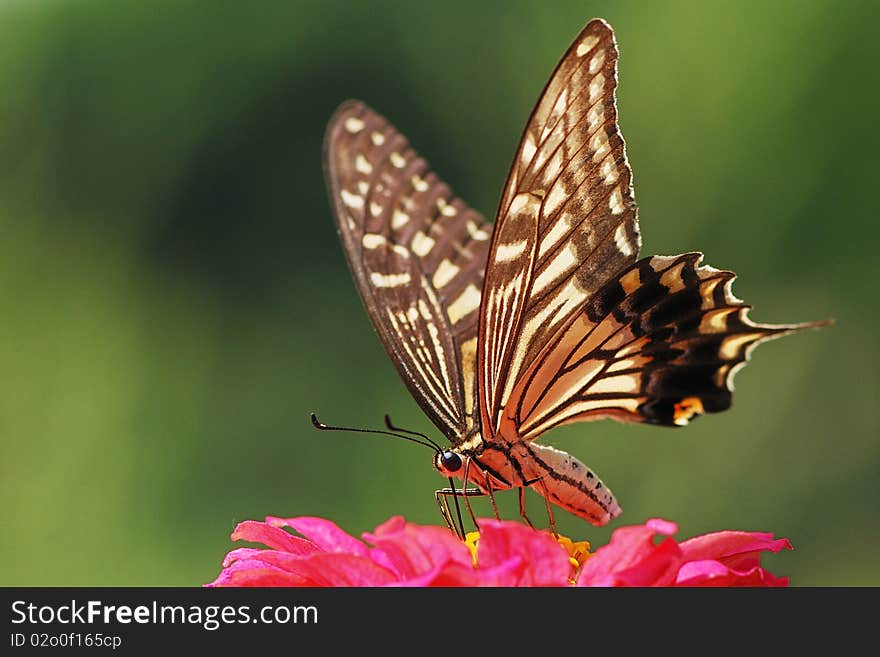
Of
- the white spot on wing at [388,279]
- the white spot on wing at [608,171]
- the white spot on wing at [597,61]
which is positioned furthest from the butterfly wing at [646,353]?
the white spot on wing at [388,279]

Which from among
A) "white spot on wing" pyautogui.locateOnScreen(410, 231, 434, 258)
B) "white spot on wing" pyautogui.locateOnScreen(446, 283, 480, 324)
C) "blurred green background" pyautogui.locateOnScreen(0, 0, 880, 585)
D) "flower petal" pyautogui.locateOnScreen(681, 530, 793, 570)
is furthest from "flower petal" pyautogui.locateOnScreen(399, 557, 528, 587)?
"blurred green background" pyautogui.locateOnScreen(0, 0, 880, 585)

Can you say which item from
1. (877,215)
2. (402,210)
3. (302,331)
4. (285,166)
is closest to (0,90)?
(285,166)

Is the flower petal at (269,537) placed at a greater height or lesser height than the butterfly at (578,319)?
lesser

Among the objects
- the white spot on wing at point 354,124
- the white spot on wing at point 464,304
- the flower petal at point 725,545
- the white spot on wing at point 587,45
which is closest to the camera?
the flower petal at point 725,545

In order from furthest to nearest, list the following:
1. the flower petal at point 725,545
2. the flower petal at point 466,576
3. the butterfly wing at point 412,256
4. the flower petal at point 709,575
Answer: the butterfly wing at point 412,256 → the flower petal at point 725,545 → the flower petal at point 709,575 → the flower petal at point 466,576

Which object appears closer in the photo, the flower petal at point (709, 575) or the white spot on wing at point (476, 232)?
the flower petal at point (709, 575)

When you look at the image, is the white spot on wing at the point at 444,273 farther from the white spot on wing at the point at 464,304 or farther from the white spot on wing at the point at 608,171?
the white spot on wing at the point at 608,171
